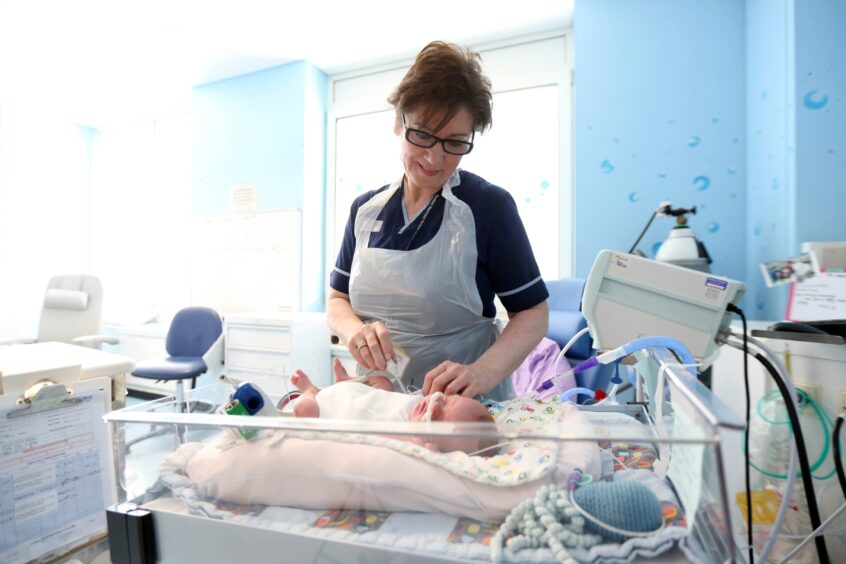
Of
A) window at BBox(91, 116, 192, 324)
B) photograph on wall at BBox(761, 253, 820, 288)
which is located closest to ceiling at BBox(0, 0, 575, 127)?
window at BBox(91, 116, 192, 324)

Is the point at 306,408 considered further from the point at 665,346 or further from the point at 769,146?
the point at 769,146

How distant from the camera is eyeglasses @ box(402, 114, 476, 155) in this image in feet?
3.33

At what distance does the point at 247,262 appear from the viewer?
3754 millimetres

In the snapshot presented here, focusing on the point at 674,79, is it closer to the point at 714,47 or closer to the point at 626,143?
the point at 714,47

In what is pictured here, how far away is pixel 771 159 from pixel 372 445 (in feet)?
7.56

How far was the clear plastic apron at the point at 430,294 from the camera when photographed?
1.09 metres

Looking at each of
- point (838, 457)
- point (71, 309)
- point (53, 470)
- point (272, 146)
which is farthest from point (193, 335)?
point (838, 457)

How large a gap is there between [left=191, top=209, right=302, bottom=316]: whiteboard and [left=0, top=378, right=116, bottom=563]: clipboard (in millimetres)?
2392

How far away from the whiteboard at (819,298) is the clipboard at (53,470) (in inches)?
84.2

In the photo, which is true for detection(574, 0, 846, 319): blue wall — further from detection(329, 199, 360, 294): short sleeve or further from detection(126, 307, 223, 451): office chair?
detection(126, 307, 223, 451): office chair

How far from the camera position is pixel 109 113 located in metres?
4.45

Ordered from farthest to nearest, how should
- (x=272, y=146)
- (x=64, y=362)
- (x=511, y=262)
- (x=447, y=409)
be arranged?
(x=272, y=146), (x=64, y=362), (x=511, y=262), (x=447, y=409)

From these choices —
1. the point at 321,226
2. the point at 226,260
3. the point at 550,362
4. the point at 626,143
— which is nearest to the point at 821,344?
the point at 550,362

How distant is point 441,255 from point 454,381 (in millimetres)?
345
